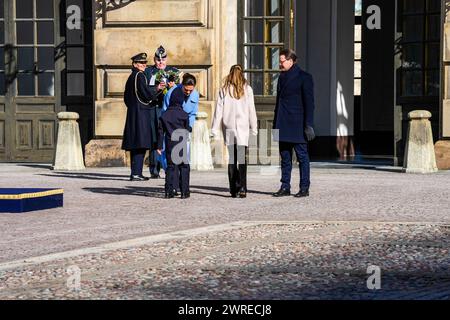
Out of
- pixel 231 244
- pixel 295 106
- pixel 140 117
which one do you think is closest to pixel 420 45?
pixel 140 117

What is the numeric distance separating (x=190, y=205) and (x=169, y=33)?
24.8ft

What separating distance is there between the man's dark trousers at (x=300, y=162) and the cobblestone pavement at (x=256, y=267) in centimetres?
368

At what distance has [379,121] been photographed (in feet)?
83.9

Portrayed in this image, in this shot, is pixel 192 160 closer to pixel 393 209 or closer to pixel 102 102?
pixel 102 102

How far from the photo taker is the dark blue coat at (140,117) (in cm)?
1716

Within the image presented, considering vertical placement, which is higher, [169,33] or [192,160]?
[169,33]

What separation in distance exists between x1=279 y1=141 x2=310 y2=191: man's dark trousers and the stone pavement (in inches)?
8.9

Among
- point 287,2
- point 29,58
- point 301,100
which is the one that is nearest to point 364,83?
point 287,2

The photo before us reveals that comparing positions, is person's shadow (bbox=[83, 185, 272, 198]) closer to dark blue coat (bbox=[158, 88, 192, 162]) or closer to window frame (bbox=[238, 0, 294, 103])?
dark blue coat (bbox=[158, 88, 192, 162])

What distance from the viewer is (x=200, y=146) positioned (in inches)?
779

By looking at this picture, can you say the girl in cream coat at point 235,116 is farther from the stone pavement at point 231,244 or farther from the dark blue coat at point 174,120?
the stone pavement at point 231,244

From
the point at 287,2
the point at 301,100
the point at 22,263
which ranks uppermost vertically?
the point at 287,2

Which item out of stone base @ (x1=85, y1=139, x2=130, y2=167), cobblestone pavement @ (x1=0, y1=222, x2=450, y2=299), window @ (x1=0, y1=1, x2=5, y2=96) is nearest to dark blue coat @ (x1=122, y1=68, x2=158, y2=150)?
stone base @ (x1=85, y1=139, x2=130, y2=167)

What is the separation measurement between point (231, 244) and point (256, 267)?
1.37 metres
